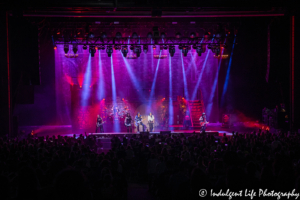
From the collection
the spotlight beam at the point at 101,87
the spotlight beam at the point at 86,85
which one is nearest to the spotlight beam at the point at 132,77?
the spotlight beam at the point at 101,87

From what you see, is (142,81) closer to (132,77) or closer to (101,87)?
(132,77)

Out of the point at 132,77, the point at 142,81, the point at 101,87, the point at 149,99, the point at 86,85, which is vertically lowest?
the point at 149,99

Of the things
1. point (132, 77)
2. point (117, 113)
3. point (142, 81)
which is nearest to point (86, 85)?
point (117, 113)

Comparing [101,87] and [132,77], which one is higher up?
[132,77]

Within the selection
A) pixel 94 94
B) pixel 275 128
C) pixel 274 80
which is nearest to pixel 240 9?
pixel 274 80

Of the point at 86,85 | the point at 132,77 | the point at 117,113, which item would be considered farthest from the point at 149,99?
the point at 86,85

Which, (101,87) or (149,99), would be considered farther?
(101,87)

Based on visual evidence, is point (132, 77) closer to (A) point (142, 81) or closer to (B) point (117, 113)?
(A) point (142, 81)

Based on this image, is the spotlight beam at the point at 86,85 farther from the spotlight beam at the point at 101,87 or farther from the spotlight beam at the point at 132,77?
the spotlight beam at the point at 132,77

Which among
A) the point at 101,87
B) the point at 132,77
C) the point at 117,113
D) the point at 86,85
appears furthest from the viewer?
the point at 132,77

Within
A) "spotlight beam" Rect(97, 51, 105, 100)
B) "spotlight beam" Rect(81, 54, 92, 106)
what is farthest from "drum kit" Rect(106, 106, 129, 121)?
"spotlight beam" Rect(97, 51, 105, 100)
